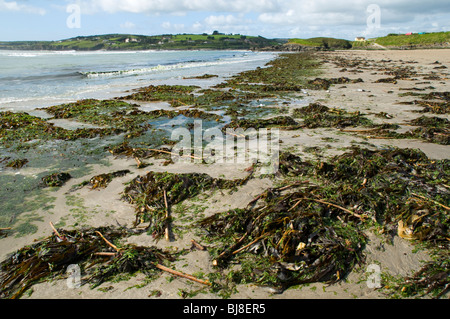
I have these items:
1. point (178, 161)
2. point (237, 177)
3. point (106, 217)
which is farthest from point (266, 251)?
point (178, 161)

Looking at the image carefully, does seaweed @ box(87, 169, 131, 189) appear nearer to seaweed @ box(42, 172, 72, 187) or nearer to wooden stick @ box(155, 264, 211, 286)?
seaweed @ box(42, 172, 72, 187)

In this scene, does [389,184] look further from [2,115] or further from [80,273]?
[2,115]

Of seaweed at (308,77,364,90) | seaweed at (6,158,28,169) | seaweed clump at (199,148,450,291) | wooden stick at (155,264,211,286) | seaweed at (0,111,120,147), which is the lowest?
wooden stick at (155,264,211,286)

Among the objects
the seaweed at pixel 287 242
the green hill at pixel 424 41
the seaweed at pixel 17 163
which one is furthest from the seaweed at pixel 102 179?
the green hill at pixel 424 41

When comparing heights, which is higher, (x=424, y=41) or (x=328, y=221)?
(x=424, y=41)

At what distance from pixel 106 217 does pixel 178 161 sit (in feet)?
6.94

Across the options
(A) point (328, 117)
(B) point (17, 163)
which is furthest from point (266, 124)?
(B) point (17, 163)

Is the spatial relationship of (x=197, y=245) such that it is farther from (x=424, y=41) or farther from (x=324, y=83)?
(x=424, y=41)

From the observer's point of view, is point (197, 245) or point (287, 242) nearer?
point (287, 242)

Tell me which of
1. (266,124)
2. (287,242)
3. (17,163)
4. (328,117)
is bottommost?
(287,242)

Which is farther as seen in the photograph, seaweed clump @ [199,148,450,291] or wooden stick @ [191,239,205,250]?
wooden stick @ [191,239,205,250]

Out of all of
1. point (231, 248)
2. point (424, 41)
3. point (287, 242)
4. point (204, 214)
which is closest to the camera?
point (287, 242)

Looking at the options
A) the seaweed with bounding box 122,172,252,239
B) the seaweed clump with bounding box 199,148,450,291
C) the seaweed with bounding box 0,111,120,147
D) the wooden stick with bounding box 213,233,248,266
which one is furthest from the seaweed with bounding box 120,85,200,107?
the wooden stick with bounding box 213,233,248,266

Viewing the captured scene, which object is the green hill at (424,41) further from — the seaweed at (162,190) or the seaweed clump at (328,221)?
the seaweed at (162,190)
